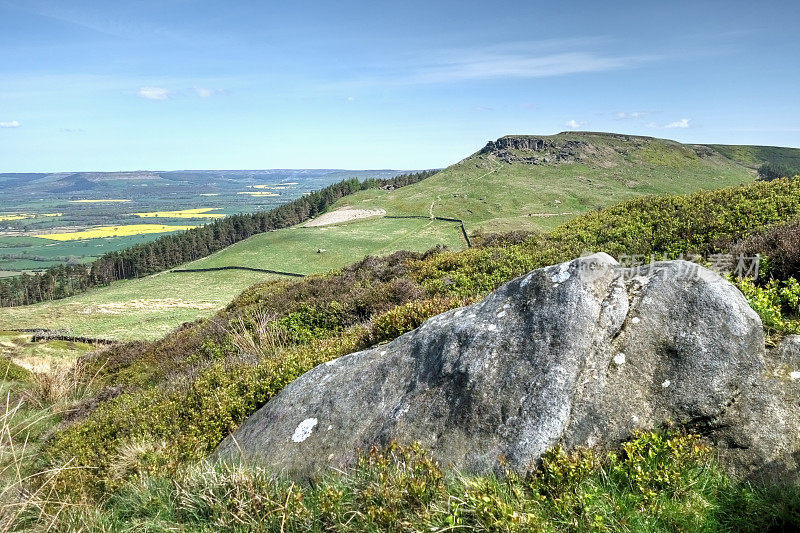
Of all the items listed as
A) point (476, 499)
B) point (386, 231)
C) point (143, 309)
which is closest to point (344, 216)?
point (386, 231)

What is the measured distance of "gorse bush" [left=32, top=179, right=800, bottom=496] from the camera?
7312mm

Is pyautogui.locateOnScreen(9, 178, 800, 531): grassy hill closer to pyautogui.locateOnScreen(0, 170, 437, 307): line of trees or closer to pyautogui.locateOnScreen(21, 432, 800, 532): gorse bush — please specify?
pyautogui.locateOnScreen(21, 432, 800, 532): gorse bush

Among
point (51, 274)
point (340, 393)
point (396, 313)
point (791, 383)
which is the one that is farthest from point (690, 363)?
point (51, 274)

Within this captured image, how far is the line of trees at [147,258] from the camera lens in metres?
125

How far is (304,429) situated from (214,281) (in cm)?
8841

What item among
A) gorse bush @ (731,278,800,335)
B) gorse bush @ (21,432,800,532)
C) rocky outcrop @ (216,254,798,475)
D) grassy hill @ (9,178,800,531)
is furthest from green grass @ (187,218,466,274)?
gorse bush @ (21,432,800,532)

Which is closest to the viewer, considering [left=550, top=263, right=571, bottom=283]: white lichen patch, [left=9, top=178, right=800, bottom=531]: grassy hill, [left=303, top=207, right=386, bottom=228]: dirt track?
[left=9, top=178, right=800, bottom=531]: grassy hill

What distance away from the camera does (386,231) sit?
116000 mm

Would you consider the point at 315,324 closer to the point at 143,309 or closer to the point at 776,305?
the point at 776,305

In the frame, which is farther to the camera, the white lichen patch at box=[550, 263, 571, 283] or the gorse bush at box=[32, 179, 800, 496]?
the gorse bush at box=[32, 179, 800, 496]

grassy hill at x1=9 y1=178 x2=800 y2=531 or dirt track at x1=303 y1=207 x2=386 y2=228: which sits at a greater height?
grassy hill at x1=9 y1=178 x2=800 y2=531

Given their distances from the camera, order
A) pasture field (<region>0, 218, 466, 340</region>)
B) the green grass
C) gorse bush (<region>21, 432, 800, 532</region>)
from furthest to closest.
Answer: the green grass, pasture field (<region>0, 218, 466, 340</region>), gorse bush (<region>21, 432, 800, 532</region>)

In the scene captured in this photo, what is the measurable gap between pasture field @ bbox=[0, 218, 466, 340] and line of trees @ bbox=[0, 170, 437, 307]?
39605mm

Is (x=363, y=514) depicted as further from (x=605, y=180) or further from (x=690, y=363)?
(x=605, y=180)
